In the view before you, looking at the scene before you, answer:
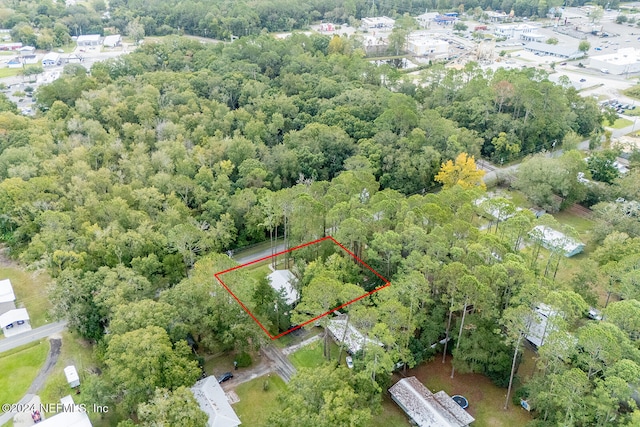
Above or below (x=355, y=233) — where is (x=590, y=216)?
below

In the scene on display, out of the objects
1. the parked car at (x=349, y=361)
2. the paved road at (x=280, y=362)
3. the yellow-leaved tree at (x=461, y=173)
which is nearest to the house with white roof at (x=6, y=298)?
the paved road at (x=280, y=362)

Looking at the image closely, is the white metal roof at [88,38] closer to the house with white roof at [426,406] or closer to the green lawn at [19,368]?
the green lawn at [19,368]

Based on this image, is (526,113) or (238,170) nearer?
(238,170)

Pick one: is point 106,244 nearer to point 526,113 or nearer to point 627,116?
point 526,113

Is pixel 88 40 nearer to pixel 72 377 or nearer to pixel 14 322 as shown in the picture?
pixel 14 322

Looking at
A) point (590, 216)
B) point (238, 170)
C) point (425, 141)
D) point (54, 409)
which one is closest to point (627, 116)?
point (590, 216)

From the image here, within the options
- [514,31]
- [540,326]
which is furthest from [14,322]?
[514,31]
